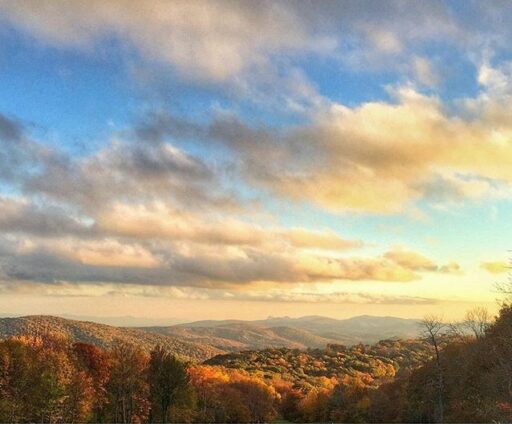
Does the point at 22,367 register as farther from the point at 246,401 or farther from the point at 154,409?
the point at 246,401

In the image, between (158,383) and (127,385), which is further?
(127,385)

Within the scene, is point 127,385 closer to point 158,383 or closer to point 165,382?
point 158,383

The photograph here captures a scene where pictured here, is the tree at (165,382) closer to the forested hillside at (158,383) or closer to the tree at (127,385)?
the forested hillside at (158,383)

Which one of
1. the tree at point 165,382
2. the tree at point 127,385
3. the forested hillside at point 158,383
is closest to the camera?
the forested hillside at point 158,383

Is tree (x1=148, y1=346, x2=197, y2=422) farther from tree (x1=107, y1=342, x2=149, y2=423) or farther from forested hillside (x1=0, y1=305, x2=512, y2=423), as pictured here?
tree (x1=107, y1=342, x2=149, y2=423)

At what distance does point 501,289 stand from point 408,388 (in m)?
53.8

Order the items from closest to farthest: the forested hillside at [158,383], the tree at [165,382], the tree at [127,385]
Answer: the forested hillside at [158,383] → the tree at [165,382] → the tree at [127,385]

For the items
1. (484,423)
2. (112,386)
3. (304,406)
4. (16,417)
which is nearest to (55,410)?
(16,417)

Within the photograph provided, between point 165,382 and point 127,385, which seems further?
point 127,385

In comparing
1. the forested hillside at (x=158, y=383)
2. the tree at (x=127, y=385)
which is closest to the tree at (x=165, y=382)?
the forested hillside at (x=158, y=383)

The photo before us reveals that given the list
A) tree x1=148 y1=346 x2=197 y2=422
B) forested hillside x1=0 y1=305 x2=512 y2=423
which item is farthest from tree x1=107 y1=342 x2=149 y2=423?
tree x1=148 y1=346 x2=197 y2=422

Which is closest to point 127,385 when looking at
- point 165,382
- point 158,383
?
point 158,383

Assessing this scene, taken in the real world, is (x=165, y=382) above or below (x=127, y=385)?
above

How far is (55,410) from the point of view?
80312 mm
